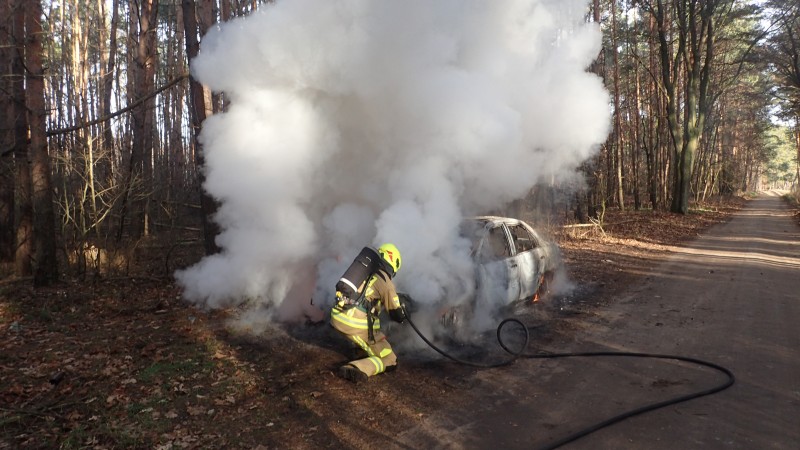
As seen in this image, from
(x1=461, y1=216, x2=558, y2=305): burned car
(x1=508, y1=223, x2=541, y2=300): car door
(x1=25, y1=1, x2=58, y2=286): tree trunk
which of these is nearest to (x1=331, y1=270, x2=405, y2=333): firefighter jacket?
(x1=461, y1=216, x2=558, y2=305): burned car

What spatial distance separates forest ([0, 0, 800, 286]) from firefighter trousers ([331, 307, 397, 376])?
11.7 ft

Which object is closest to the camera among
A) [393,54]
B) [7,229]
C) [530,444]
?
[530,444]

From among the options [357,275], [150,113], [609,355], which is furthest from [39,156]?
[150,113]

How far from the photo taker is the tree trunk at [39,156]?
30.8ft

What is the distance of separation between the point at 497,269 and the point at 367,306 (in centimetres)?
250

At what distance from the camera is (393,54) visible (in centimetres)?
682

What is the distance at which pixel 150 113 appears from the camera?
71.2 ft

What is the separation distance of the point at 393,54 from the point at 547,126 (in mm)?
3299

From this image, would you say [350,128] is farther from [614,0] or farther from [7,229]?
[614,0]

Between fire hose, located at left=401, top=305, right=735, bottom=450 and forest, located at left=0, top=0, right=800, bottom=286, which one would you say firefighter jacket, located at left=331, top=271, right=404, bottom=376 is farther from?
forest, located at left=0, top=0, right=800, bottom=286

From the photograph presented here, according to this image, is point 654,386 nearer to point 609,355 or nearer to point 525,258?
point 609,355

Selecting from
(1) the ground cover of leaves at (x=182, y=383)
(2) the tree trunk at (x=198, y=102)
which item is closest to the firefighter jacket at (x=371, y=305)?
(1) the ground cover of leaves at (x=182, y=383)

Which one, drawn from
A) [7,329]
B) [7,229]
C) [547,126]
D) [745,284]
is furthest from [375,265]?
[7,229]

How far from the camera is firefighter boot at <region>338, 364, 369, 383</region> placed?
5117 mm
